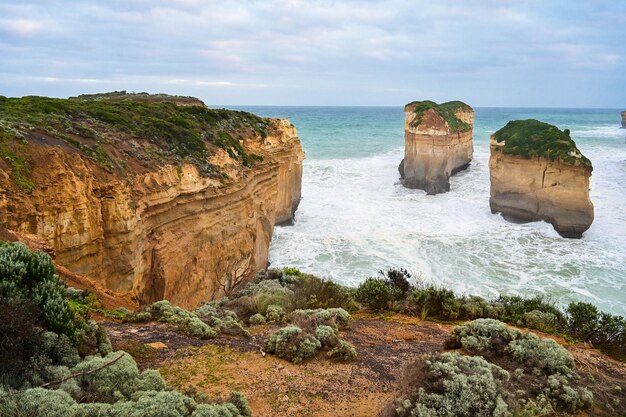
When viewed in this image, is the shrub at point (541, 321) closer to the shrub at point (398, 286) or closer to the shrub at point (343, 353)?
the shrub at point (398, 286)

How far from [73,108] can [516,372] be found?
525 inches

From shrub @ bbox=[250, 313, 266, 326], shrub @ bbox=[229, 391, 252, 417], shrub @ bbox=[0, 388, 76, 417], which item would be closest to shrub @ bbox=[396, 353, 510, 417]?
shrub @ bbox=[229, 391, 252, 417]

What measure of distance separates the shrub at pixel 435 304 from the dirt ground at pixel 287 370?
5.84ft

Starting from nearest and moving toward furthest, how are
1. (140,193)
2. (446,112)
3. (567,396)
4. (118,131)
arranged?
(567,396) < (140,193) < (118,131) < (446,112)

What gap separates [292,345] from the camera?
22.5 feet

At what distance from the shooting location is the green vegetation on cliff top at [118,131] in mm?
9914

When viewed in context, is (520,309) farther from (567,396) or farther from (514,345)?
(567,396)

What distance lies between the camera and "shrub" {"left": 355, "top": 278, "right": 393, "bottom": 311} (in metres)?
10.4

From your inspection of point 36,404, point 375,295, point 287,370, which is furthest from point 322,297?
point 36,404

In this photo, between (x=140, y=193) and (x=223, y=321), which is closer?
(x=223, y=321)

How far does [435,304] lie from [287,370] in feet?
16.3

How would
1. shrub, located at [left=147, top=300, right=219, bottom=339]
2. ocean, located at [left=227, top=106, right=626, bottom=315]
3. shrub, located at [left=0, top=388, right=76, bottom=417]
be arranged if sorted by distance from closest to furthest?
shrub, located at [left=0, top=388, right=76, bottom=417], shrub, located at [left=147, top=300, right=219, bottom=339], ocean, located at [left=227, top=106, right=626, bottom=315]

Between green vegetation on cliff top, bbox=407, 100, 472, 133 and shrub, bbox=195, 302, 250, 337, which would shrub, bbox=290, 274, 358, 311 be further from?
green vegetation on cliff top, bbox=407, 100, 472, 133

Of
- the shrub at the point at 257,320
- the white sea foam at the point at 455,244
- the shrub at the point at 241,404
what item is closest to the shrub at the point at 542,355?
the shrub at the point at 241,404
